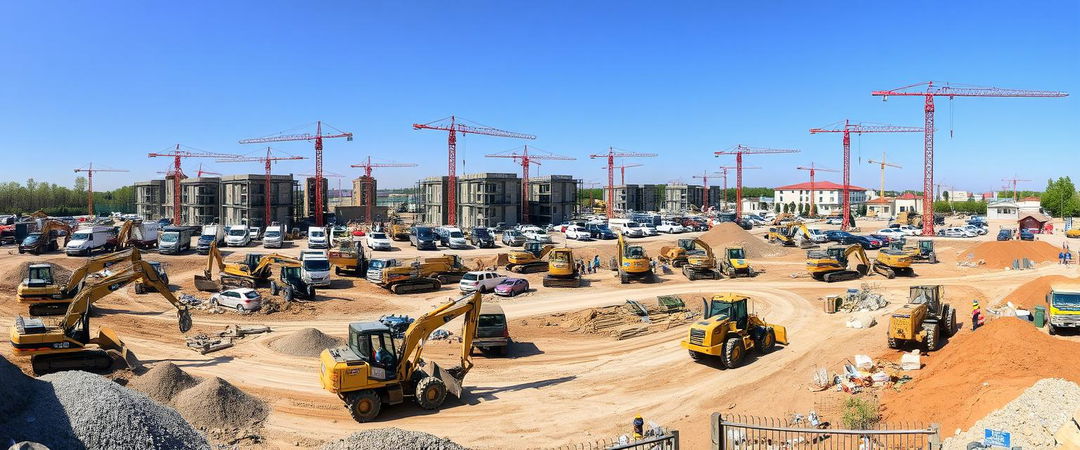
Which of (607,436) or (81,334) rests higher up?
(81,334)

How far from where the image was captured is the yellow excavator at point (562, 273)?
35.7 meters

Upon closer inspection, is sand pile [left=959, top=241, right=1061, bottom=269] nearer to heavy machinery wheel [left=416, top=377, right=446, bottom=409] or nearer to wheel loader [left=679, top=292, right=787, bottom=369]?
wheel loader [left=679, top=292, right=787, bottom=369]

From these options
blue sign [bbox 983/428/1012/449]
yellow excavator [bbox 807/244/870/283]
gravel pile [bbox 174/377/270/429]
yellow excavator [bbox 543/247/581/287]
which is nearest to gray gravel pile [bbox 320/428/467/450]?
gravel pile [bbox 174/377/270/429]

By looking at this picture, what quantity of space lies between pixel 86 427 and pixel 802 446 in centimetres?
1287

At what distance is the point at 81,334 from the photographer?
61.9 ft

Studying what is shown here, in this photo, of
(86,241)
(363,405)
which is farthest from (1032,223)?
(86,241)

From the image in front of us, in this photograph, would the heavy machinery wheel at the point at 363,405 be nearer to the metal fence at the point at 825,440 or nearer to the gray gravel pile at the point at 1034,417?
the metal fence at the point at 825,440

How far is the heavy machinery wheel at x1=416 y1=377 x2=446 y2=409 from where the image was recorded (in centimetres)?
1586

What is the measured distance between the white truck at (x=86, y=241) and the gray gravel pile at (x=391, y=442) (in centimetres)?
4538

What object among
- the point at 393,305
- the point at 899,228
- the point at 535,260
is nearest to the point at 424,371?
the point at 393,305

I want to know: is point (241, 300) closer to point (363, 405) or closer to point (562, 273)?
point (363, 405)

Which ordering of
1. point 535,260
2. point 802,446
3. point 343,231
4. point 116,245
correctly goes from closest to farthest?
1. point 802,446
2. point 535,260
3. point 116,245
4. point 343,231

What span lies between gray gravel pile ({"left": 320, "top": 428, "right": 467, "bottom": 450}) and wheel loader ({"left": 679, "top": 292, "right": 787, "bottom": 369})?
37.1 feet

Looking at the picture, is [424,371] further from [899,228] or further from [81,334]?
[899,228]
